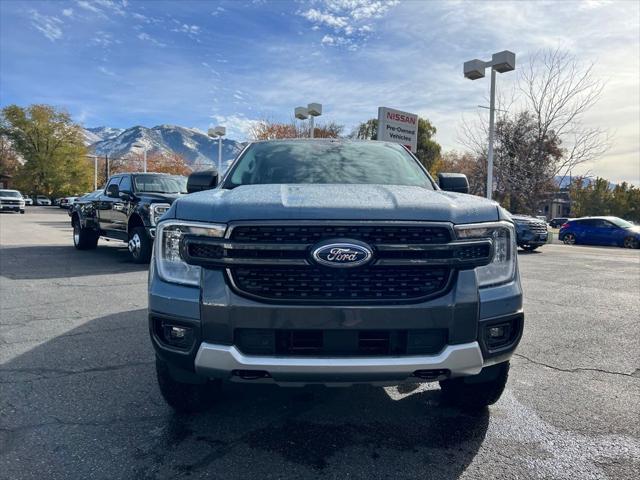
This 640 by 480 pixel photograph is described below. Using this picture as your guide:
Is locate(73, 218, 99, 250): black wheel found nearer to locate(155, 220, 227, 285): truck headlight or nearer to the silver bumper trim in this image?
locate(155, 220, 227, 285): truck headlight

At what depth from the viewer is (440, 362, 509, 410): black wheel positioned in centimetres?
271

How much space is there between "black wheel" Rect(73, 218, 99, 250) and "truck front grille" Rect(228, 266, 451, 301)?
1081 centimetres

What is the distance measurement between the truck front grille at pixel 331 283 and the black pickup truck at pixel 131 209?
665 centimetres

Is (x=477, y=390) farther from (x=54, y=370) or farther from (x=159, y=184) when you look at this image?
(x=159, y=184)

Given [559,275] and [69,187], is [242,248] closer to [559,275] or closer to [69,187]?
[559,275]

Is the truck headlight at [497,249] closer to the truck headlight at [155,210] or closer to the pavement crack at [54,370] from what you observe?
the pavement crack at [54,370]

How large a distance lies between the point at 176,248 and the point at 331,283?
83 cm

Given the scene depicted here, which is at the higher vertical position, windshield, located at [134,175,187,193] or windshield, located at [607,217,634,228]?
windshield, located at [134,175,187,193]

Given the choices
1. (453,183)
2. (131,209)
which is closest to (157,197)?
(131,209)

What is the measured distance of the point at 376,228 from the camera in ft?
7.44

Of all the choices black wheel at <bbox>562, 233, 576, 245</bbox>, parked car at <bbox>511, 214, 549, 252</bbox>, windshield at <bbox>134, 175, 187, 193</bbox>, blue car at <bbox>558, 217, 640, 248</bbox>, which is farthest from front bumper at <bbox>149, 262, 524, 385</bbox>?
black wheel at <bbox>562, 233, 576, 245</bbox>

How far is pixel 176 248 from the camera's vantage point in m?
2.42

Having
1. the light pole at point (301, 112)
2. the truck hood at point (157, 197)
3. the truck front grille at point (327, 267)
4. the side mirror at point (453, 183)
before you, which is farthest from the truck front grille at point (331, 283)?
the light pole at point (301, 112)

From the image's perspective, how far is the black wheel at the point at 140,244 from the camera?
880 centimetres
